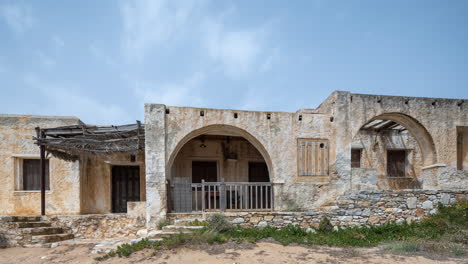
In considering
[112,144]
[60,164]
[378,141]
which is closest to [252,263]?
[112,144]

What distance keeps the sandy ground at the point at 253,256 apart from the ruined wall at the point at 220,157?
458cm

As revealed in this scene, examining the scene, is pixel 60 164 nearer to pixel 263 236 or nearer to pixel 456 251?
pixel 263 236

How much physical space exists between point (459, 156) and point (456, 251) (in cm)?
571

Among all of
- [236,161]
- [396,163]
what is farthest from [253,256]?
[396,163]

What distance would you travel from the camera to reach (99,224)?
8875 millimetres

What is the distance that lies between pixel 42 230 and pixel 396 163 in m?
14.0

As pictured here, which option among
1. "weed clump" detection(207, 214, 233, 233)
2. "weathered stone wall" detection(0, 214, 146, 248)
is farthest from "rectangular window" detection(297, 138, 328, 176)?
"weathered stone wall" detection(0, 214, 146, 248)

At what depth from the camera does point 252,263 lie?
5.30 meters

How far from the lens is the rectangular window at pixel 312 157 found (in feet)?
27.6

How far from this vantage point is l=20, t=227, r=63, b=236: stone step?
770 cm

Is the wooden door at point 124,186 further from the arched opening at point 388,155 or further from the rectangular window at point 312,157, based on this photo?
the arched opening at point 388,155

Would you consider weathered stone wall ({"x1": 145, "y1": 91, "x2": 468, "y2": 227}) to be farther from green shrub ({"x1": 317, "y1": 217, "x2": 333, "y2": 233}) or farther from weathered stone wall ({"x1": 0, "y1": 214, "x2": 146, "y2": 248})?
weathered stone wall ({"x1": 0, "y1": 214, "x2": 146, "y2": 248})

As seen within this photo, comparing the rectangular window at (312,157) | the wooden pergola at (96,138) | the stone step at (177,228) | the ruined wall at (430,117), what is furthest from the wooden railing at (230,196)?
the ruined wall at (430,117)

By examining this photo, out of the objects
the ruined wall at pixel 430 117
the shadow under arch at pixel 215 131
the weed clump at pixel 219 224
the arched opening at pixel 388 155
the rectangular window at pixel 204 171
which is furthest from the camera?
the arched opening at pixel 388 155
